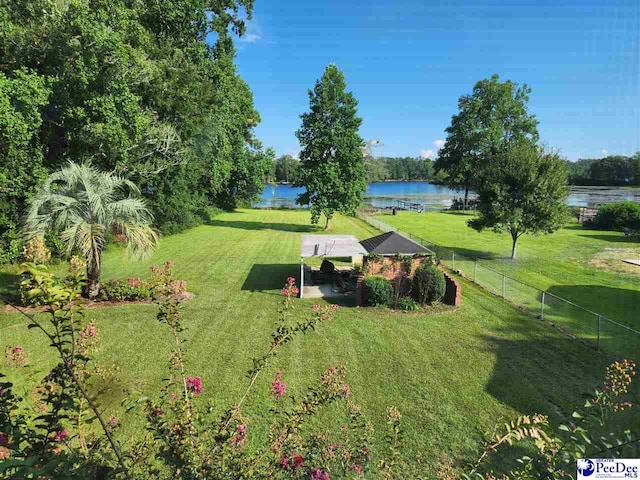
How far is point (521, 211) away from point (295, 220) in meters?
21.7

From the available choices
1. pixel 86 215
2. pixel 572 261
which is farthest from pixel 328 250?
pixel 572 261

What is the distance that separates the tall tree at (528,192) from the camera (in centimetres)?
1869

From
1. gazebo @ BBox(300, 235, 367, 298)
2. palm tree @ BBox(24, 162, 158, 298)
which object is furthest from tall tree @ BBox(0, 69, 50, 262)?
gazebo @ BBox(300, 235, 367, 298)

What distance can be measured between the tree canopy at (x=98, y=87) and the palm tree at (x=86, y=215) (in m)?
2.58

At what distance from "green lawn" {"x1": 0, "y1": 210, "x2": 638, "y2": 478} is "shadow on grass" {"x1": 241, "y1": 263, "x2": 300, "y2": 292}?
0.32 metres

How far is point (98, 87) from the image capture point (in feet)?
45.2

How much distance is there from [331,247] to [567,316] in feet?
25.8

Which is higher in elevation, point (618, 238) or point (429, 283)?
point (618, 238)

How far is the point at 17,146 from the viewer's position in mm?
12758

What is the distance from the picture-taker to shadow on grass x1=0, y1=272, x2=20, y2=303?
1187 centimetres

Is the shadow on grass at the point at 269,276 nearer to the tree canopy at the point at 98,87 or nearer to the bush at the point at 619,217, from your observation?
the tree canopy at the point at 98,87

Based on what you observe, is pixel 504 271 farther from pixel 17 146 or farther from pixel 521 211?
pixel 17 146

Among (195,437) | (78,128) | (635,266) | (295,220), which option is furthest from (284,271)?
(295,220)
